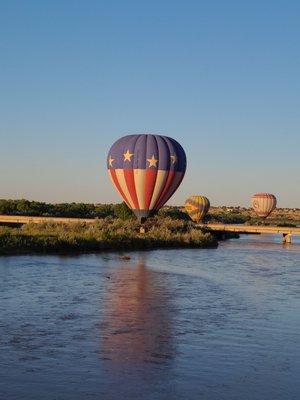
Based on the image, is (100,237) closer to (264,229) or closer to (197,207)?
(264,229)

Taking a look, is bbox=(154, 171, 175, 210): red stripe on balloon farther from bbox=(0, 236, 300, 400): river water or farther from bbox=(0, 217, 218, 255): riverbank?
bbox=(0, 236, 300, 400): river water

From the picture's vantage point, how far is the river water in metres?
9.84

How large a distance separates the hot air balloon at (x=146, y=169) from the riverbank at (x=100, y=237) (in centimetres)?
205

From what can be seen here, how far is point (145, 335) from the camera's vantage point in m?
13.8

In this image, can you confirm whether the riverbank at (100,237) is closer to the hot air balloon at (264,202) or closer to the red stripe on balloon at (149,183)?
the red stripe on balloon at (149,183)

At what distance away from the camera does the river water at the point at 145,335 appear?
32.3 ft

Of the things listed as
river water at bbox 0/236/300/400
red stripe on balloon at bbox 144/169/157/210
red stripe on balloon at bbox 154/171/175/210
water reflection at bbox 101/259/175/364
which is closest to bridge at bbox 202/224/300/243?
red stripe on balloon at bbox 154/171/175/210

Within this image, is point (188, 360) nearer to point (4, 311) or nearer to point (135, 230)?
point (4, 311)

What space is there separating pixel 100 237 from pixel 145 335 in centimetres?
2610

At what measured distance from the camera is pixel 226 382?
33.4 feet

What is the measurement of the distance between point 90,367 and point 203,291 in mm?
11043

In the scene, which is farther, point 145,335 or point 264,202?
point 264,202

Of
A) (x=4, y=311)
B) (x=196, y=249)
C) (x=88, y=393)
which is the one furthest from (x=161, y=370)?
(x=196, y=249)

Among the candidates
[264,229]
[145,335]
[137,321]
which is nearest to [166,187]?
[264,229]
